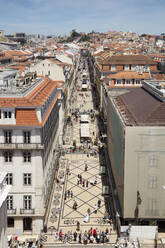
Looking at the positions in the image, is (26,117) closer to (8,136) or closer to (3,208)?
(8,136)

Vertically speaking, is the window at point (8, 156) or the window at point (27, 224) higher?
the window at point (8, 156)

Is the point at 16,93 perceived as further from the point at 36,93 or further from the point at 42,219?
the point at 42,219

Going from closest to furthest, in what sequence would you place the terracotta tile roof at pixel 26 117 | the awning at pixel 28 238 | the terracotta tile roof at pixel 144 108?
the terracotta tile roof at pixel 26 117 → the awning at pixel 28 238 → the terracotta tile roof at pixel 144 108

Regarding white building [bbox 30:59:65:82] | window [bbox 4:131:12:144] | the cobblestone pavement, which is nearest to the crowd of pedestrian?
the cobblestone pavement

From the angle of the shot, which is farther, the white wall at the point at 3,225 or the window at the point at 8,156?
the window at the point at 8,156

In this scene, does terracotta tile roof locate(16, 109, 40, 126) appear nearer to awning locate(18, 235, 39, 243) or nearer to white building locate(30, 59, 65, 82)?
awning locate(18, 235, 39, 243)

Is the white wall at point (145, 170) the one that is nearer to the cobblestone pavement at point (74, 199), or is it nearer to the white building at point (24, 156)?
the cobblestone pavement at point (74, 199)

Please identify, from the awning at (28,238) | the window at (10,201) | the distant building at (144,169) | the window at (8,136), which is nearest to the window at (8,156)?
the window at (8,136)

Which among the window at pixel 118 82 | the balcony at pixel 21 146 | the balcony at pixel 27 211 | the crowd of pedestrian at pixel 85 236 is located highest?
the window at pixel 118 82
